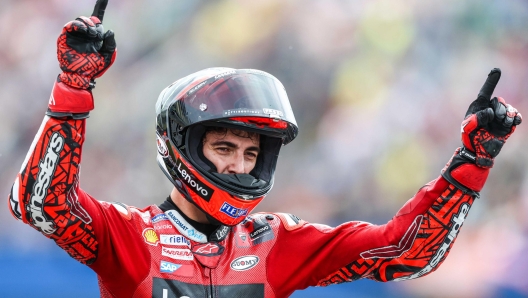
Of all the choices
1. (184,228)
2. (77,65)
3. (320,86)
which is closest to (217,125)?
(184,228)

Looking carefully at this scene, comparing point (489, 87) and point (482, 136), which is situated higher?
point (489, 87)

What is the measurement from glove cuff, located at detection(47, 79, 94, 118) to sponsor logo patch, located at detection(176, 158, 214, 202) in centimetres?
69

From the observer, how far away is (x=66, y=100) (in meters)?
2.83

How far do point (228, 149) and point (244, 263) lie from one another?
552 millimetres

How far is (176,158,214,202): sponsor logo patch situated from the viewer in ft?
11.0

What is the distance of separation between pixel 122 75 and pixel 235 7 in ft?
5.39

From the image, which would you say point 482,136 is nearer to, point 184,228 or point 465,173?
point 465,173

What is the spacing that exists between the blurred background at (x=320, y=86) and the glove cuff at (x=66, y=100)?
501 cm

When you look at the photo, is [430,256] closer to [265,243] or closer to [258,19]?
[265,243]

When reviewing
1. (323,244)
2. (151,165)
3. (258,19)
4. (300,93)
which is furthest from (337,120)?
(323,244)

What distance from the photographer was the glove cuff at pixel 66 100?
2.83 m

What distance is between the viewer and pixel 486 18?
8.52 m

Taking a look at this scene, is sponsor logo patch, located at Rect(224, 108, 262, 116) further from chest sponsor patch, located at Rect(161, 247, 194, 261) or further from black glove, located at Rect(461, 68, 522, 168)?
black glove, located at Rect(461, 68, 522, 168)

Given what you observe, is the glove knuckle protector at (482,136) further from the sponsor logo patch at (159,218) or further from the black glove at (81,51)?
the black glove at (81,51)
